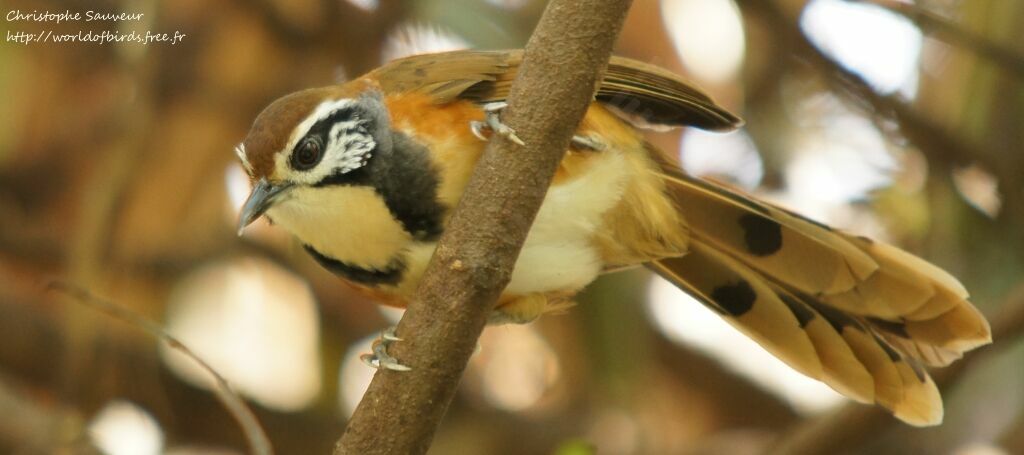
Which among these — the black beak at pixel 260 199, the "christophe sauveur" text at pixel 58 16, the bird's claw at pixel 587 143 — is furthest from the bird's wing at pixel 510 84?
the "christophe sauveur" text at pixel 58 16

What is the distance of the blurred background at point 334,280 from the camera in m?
3.84

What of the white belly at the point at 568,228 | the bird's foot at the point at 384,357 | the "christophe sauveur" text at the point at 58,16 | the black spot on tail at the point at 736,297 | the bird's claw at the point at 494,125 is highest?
the "christophe sauveur" text at the point at 58,16

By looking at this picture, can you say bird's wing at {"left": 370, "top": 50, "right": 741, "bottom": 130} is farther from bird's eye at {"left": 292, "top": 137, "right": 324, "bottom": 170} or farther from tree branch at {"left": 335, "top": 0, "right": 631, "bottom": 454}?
tree branch at {"left": 335, "top": 0, "right": 631, "bottom": 454}

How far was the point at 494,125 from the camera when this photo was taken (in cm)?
216

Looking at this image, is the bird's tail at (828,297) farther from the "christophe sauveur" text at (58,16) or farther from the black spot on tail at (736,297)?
the "christophe sauveur" text at (58,16)

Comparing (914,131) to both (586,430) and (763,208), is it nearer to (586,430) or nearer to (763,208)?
(763,208)

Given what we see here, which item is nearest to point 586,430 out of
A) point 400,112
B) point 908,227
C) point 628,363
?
point 628,363

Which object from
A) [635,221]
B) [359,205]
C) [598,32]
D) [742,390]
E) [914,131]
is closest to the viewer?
[598,32]

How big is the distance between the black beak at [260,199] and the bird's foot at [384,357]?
40 cm

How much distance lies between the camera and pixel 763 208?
10.3 feet

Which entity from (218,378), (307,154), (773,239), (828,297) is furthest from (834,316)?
(218,378)

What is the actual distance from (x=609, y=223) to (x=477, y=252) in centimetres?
88

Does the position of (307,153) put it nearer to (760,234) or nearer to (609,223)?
(609,223)

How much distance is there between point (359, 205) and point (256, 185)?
25 cm
